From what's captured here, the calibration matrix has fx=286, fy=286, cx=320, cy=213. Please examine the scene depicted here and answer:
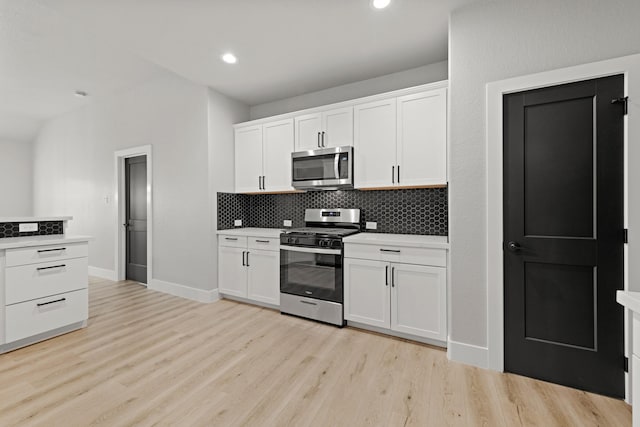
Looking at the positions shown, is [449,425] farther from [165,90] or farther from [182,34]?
[165,90]

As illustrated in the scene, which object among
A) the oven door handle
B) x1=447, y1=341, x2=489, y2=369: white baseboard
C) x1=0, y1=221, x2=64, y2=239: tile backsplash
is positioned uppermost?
x1=0, y1=221, x2=64, y2=239: tile backsplash

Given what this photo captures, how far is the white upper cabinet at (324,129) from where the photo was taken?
3135 mm

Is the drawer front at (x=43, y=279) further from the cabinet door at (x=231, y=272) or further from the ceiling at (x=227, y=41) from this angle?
the ceiling at (x=227, y=41)

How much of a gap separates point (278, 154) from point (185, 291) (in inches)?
86.9

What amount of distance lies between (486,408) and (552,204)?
1386mm

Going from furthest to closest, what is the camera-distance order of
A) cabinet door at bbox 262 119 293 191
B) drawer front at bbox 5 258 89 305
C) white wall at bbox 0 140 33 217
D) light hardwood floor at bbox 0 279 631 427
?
1. white wall at bbox 0 140 33 217
2. cabinet door at bbox 262 119 293 191
3. drawer front at bbox 5 258 89 305
4. light hardwood floor at bbox 0 279 631 427

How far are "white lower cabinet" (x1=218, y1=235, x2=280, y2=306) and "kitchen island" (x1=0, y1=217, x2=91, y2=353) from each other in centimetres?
140

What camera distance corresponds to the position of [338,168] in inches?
122

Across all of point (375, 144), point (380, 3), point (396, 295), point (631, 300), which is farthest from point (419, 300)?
point (380, 3)

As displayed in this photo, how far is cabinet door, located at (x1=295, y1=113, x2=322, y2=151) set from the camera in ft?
10.9

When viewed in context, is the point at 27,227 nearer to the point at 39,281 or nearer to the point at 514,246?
the point at 39,281

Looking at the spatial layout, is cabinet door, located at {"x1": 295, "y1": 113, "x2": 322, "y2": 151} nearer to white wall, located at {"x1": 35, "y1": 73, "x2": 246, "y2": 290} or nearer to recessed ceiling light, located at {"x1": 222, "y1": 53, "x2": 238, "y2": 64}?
recessed ceiling light, located at {"x1": 222, "y1": 53, "x2": 238, "y2": 64}

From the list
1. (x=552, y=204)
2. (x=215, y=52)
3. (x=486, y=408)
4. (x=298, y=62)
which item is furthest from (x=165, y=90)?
(x=486, y=408)

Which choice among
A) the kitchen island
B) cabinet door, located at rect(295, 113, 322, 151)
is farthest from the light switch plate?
cabinet door, located at rect(295, 113, 322, 151)
